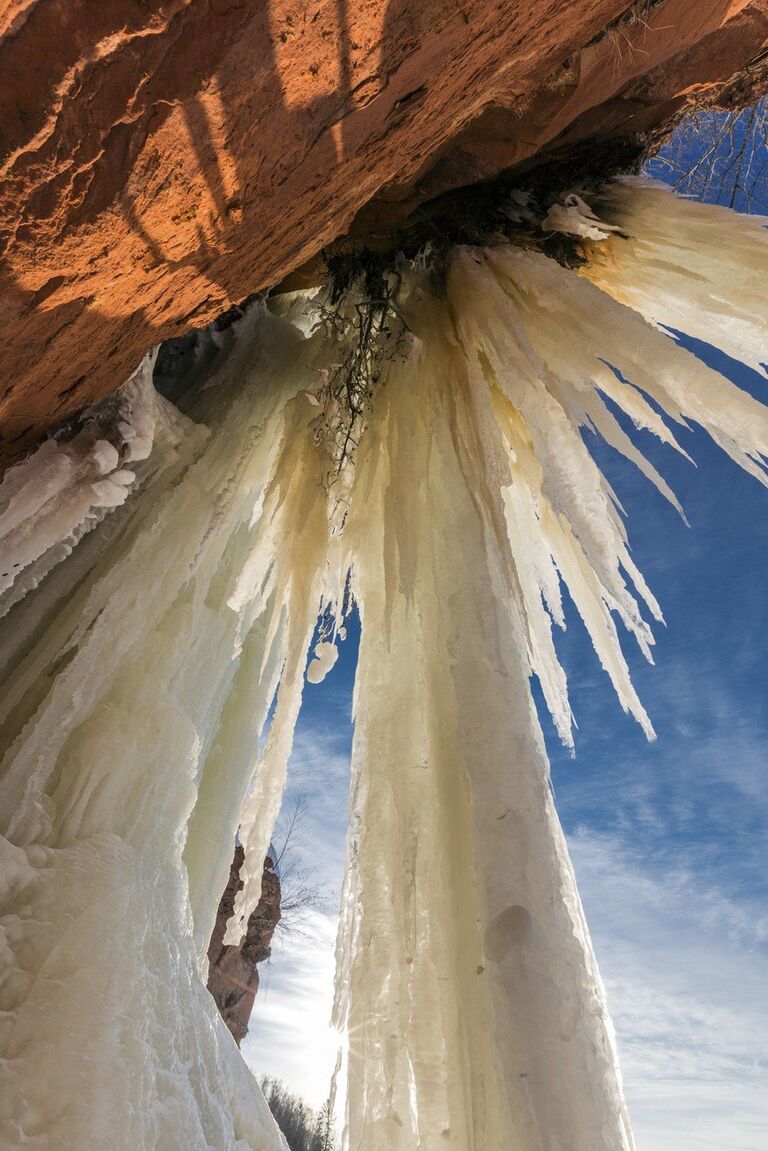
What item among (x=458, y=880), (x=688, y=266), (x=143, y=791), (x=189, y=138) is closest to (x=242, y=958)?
(x=143, y=791)

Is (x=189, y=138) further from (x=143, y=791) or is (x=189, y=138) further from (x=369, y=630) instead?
(x=143, y=791)

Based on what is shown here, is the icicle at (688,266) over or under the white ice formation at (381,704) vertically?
over

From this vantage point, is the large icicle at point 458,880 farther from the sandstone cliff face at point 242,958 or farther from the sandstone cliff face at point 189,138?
the sandstone cliff face at point 242,958

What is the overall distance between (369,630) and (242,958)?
5632mm

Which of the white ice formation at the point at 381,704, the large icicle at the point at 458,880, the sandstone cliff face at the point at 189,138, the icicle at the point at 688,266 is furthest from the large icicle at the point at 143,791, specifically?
the icicle at the point at 688,266

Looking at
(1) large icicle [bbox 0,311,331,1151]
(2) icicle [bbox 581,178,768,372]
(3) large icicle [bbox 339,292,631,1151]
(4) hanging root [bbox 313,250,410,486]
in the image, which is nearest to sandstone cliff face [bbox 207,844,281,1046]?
(1) large icicle [bbox 0,311,331,1151]

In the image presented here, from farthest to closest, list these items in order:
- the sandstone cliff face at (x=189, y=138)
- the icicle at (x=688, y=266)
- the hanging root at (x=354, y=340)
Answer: the hanging root at (x=354, y=340), the icicle at (x=688, y=266), the sandstone cliff face at (x=189, y=138)

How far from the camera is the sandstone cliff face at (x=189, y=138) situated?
23.6 inches

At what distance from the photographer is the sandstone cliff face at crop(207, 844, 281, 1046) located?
541 centimetres

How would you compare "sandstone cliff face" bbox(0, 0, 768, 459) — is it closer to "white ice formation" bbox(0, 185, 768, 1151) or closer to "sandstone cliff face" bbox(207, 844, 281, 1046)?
"white ice formation" bbox(0, 185, 768, 1151)

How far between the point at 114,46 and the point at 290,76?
7.5 inches

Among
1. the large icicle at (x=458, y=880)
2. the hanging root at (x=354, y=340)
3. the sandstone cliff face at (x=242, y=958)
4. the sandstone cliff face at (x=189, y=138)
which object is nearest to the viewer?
the sandstone cliff face at (x=189, y=138)

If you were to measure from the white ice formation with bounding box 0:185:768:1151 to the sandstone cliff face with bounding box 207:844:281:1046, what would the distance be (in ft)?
14.3

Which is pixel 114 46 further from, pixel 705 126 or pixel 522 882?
pixel 705 126
